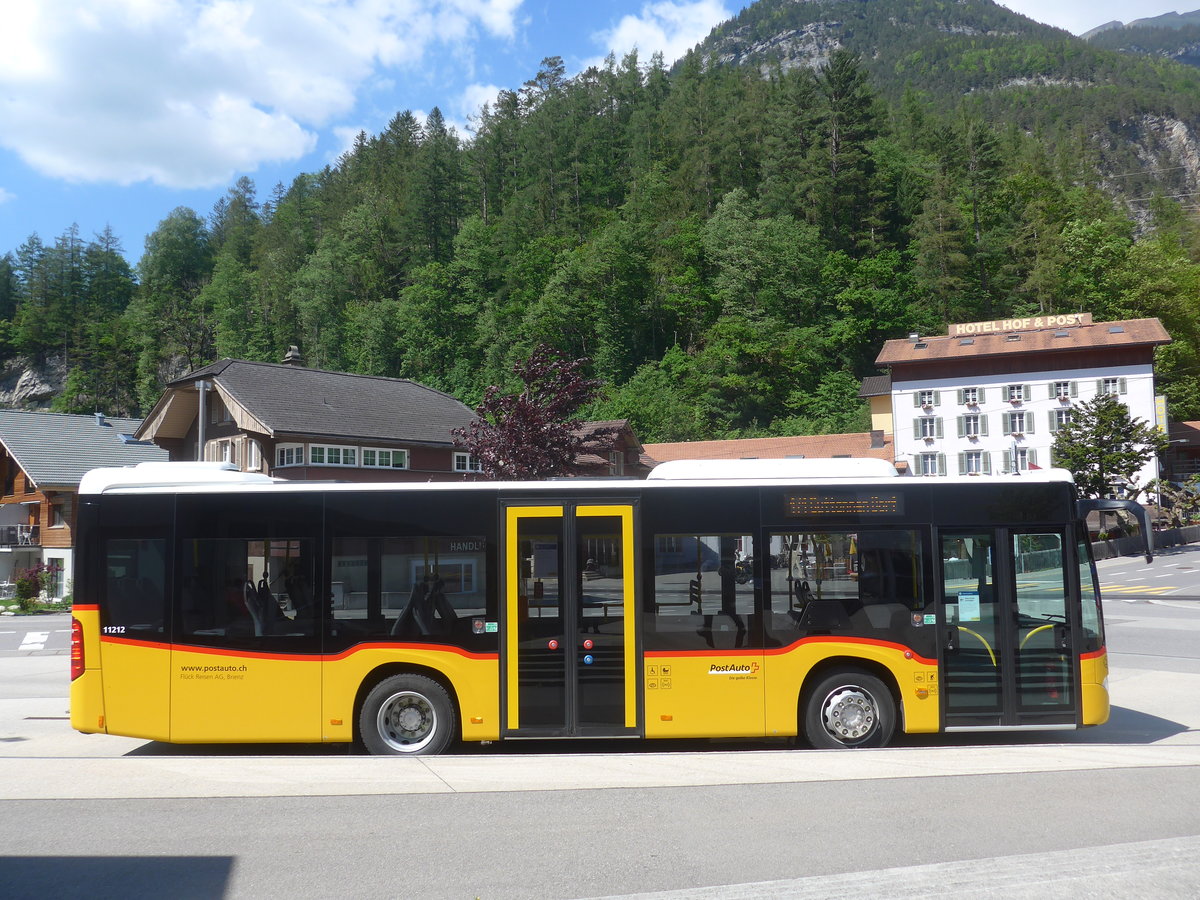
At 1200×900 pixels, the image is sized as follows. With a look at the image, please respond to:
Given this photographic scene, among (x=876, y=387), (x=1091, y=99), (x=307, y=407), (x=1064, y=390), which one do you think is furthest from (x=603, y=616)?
(x=1091, y=99)

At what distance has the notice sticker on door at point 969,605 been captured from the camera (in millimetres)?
9797

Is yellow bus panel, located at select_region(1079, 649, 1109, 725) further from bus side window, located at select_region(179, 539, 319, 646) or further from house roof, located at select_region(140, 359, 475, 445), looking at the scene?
house roof, located at select_region(140, 359, 475, 445)

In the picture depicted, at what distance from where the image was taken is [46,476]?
4603 cm

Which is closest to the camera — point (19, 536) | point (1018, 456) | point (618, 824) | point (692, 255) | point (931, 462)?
point (618, 824)

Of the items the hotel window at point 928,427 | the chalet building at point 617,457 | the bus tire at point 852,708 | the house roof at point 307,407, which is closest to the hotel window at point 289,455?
the house roof at point 307,407

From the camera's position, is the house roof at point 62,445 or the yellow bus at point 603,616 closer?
the yellow bus at point 603,616

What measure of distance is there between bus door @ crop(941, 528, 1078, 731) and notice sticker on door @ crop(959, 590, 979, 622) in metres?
0.01

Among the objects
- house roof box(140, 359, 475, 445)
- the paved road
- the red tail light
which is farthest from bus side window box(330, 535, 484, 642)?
house roof box(140, 359, 475, 445)

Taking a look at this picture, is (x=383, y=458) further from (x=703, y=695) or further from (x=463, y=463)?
(x=703, y=695)

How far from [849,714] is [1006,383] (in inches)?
2385

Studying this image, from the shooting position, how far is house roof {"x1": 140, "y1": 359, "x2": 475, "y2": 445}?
38.9 m

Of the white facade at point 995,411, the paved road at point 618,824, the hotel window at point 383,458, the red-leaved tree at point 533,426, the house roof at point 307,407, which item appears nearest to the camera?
the paved road at point 618,824

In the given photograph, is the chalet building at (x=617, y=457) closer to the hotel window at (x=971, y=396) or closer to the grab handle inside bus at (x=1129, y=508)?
the hotel window at (x=971, y=396)

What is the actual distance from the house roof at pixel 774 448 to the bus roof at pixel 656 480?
169 feet
